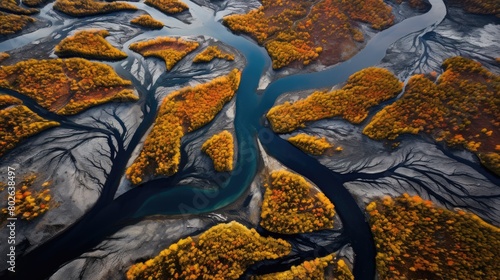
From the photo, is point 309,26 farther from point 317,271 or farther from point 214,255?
point 214,255

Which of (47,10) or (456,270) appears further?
(47,10)

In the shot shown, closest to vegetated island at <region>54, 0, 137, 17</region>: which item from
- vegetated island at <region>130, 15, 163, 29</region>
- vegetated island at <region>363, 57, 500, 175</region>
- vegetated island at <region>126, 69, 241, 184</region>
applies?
vegetated island at <region>130, 15, 163, 29</region>

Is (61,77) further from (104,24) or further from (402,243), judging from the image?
(402,243)

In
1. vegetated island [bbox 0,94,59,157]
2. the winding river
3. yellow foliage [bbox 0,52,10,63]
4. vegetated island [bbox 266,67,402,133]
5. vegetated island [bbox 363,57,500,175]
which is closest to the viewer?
the winding river

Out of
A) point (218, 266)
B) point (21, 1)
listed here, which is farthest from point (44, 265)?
point (21, 1)

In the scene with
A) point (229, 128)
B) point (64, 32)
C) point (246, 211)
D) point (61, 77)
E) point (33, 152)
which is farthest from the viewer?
point (64, 32)

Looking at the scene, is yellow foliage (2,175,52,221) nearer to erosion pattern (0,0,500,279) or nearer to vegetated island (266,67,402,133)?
erosion pattern (0,0,500,279)
